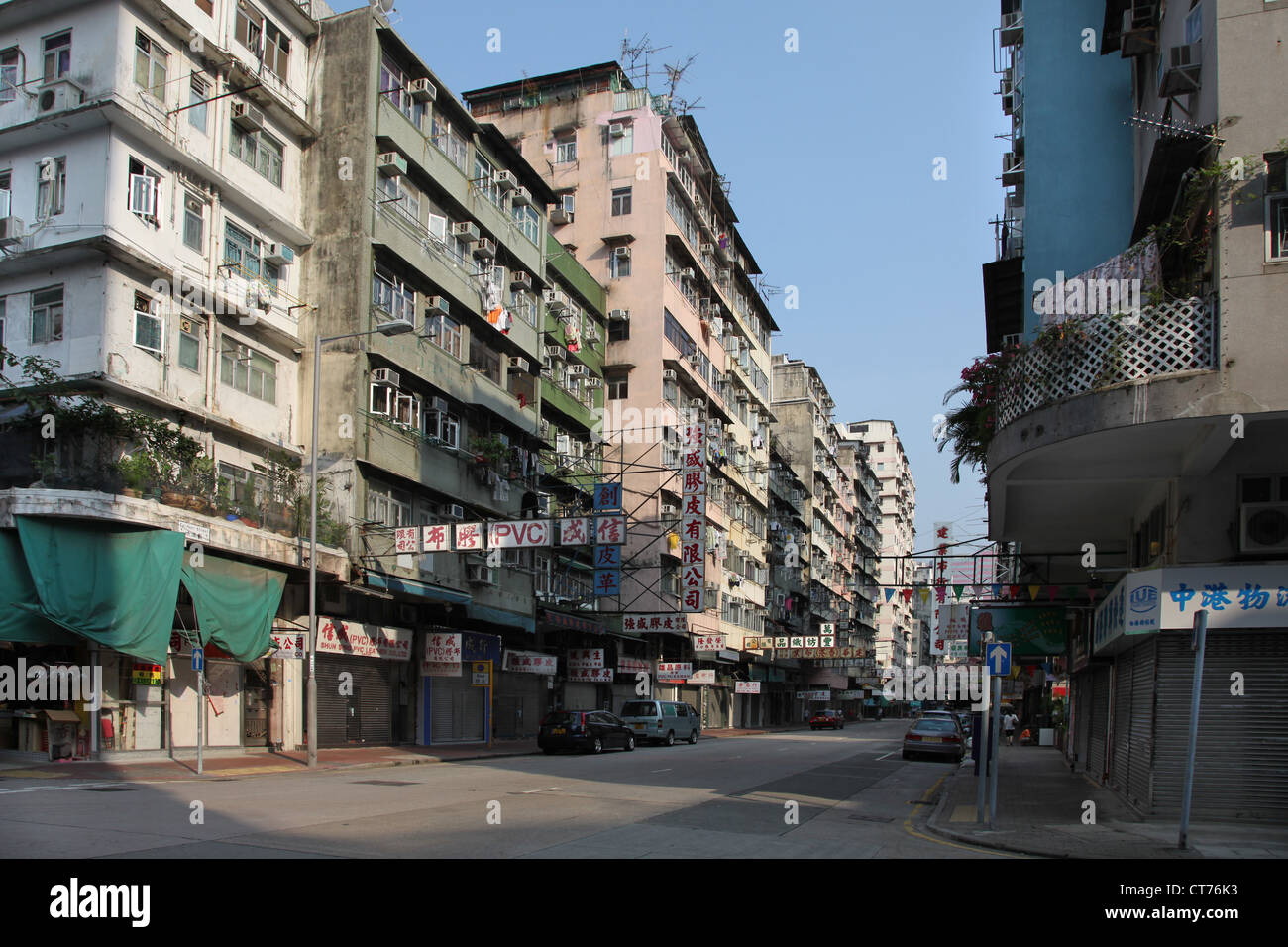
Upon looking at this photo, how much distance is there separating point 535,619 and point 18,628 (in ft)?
66.5

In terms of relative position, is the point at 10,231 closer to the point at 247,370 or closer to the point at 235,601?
the point at 247,370

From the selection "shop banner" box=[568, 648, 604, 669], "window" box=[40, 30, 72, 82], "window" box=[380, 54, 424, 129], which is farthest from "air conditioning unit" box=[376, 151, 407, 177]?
"shop banner" box=[568, 648, 604, 669]

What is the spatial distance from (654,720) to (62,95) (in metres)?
27.2

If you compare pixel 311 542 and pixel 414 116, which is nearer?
pixel 311 542

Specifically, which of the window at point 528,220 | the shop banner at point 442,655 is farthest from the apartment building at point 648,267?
the shop banner at point 442,655

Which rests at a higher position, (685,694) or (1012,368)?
(1012,368)

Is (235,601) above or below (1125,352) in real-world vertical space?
below

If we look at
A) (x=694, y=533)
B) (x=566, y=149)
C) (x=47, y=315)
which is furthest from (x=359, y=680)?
(x=566, y=149)

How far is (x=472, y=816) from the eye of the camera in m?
13.5

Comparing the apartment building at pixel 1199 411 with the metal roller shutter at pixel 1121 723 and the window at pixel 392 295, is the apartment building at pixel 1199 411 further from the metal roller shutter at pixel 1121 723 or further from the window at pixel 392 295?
the window at pixel 392 295

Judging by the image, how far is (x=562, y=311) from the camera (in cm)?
4334

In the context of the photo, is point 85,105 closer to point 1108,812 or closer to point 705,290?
point 1108,812
